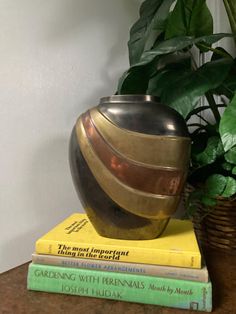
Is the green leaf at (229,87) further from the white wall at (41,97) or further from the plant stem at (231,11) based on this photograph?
the white wall at (41,97)

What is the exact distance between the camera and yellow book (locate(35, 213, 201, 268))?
48cm

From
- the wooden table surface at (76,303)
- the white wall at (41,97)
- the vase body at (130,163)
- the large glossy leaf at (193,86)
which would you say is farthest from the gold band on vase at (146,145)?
the white wall at (41,97)

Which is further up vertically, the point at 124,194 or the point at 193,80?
the point at 193,80

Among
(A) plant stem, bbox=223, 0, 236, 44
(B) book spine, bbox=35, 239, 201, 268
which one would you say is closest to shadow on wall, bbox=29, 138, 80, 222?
(B) book spine, bbox=35, 239, 201, 268

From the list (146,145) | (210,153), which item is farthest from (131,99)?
(210,153)

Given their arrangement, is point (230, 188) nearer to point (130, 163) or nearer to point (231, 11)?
point (130, 163)

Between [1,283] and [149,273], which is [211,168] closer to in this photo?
[149,273]

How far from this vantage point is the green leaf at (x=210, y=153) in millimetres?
639

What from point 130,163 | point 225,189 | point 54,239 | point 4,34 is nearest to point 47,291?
point 54,239

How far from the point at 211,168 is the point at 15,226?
1.62ft

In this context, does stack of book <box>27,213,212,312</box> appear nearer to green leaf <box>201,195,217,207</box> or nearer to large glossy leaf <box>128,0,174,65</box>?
green leaf <box>201,195,217,207</box>

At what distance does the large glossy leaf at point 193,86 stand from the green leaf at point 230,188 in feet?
0.53

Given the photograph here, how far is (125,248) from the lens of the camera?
0.50 m

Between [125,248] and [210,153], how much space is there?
282 millimetres
